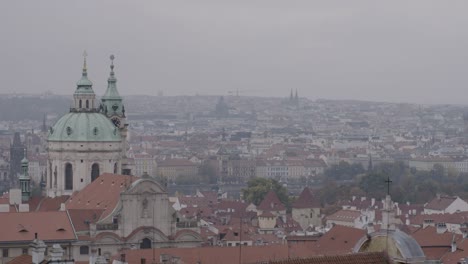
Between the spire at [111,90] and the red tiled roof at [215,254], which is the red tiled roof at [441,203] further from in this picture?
the red tiled roof at [215,254]

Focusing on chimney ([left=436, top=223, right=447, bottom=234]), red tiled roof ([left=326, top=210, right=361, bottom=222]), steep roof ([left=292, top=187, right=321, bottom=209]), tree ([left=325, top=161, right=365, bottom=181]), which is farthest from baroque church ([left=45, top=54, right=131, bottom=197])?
tree ([left=325, top=161, right=365, bottom=181])

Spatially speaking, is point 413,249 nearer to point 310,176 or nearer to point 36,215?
point 36,215

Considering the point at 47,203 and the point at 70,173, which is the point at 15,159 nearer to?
the point at 70,173

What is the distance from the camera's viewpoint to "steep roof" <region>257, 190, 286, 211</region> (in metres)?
99.9

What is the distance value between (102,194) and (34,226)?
10.3 meters

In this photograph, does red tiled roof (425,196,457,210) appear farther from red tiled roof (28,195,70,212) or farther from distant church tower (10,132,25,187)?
distant church tower (10,132,25,187)

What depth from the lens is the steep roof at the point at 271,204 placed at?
3935 inches

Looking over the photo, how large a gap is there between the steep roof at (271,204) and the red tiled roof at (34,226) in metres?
38.2

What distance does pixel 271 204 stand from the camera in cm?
10031

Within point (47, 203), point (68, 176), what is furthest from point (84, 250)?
point (68, 176)

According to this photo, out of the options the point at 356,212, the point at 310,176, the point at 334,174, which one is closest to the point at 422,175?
the point at 334,174

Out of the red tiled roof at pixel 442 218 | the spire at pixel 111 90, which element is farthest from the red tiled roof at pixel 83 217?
the red tiled roof at pixel 442 218

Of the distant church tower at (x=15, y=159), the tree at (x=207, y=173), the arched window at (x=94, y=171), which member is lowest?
the tree at (x=207, y=173)

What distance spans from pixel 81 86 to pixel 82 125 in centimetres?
541
